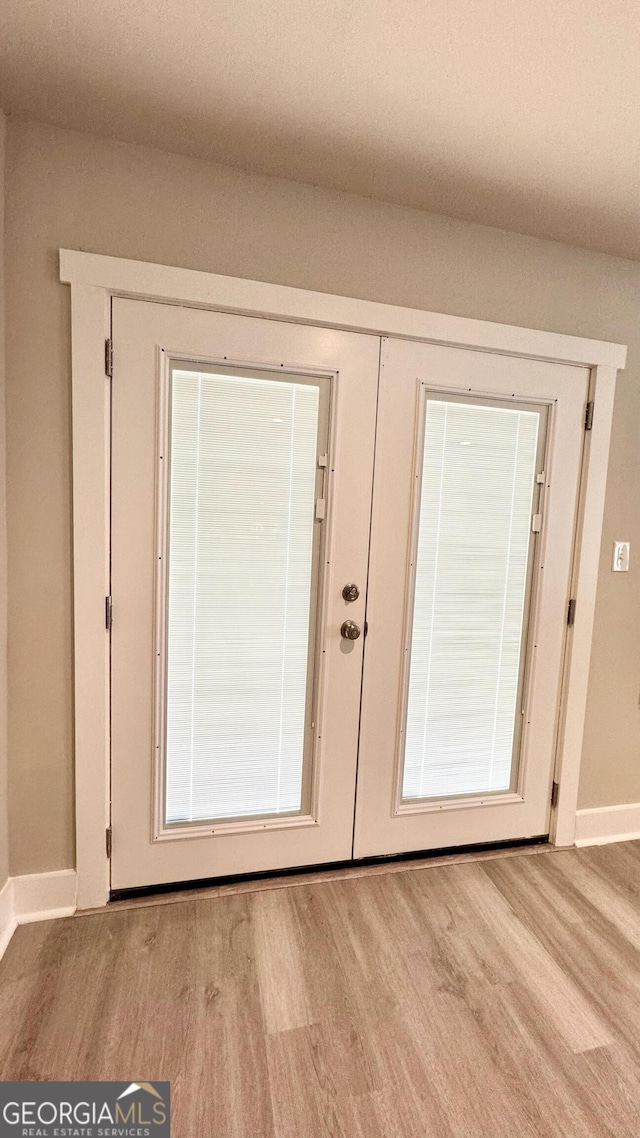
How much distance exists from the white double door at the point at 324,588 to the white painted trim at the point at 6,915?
30 centimetres

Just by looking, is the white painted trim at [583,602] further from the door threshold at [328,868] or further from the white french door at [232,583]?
the white french door at [232,583]

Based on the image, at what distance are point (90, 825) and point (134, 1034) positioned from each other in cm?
57

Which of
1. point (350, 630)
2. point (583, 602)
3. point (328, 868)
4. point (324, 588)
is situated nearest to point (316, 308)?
point (324, 588)

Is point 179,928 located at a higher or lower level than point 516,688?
lower

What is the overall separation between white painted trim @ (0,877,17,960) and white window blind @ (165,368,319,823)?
0.49m

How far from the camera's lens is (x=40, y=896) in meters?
1.66

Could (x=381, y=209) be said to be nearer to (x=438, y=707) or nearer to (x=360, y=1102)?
(x=438, y=707)

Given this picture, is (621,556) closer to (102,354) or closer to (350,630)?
(350,630)

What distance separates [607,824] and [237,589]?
6.22 ft

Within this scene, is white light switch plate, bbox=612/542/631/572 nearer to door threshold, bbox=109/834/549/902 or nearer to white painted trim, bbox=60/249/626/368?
white painted trim, bbox=60/249/626/368

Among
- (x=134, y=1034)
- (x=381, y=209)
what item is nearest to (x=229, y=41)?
(x=381, y=209)

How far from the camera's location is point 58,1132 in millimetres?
1083

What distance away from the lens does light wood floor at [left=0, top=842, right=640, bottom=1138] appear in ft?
3.86

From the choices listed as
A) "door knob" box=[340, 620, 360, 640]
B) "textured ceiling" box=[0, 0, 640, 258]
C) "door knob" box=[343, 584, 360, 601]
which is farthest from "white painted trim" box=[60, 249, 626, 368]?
"door knob" box=[340, 620, 360, 640]
